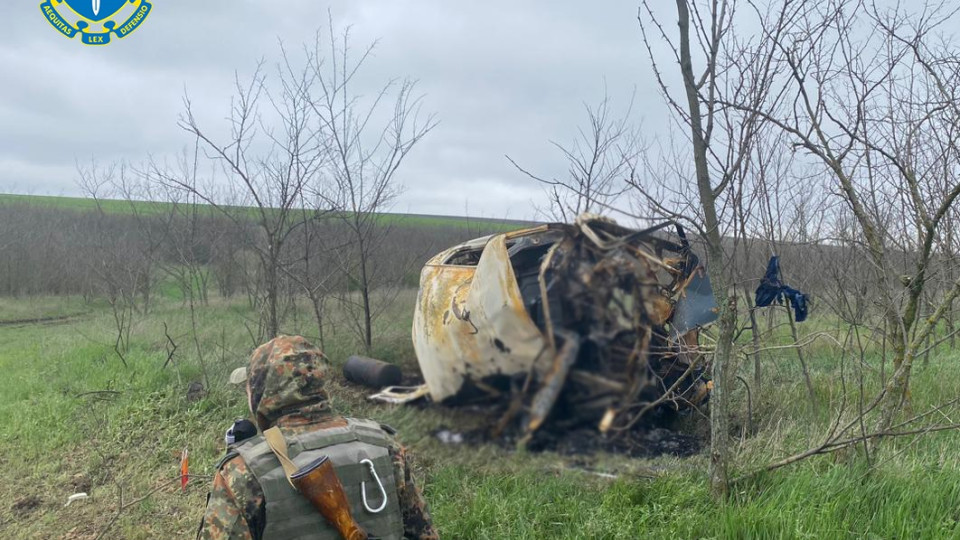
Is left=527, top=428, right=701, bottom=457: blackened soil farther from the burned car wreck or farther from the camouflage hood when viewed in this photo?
the camouflage hood

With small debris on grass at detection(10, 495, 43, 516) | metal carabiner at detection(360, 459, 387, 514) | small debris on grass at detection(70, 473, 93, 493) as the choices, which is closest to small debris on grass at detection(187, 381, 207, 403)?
small debris on grass at detection(70, 473, 93, 493)

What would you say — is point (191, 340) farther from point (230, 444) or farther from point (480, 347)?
point (480, 347)

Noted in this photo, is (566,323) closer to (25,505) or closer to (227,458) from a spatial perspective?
(227,458)

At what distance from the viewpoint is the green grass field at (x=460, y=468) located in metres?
2.60

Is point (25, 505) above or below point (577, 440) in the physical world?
below

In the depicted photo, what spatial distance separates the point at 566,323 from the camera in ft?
5.42

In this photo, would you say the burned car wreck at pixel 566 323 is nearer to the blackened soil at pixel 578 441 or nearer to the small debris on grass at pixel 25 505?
the blackened soil at pixel 578 441

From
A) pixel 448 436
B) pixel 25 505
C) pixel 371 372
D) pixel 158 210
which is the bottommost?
pixel 25 505

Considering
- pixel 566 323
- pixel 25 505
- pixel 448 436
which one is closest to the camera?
pixel 566 323

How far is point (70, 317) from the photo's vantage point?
1377 centimetres

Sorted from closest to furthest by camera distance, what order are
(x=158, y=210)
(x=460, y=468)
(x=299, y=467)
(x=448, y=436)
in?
(x=448, y=436) → (x=299, y=467) → (x=460, y=468) → (x=158, y=210)

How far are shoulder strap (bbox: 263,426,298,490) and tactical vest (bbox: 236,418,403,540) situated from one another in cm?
2

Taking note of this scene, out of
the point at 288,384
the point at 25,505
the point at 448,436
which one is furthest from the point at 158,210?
the point at 448,436

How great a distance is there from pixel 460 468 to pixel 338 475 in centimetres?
50
